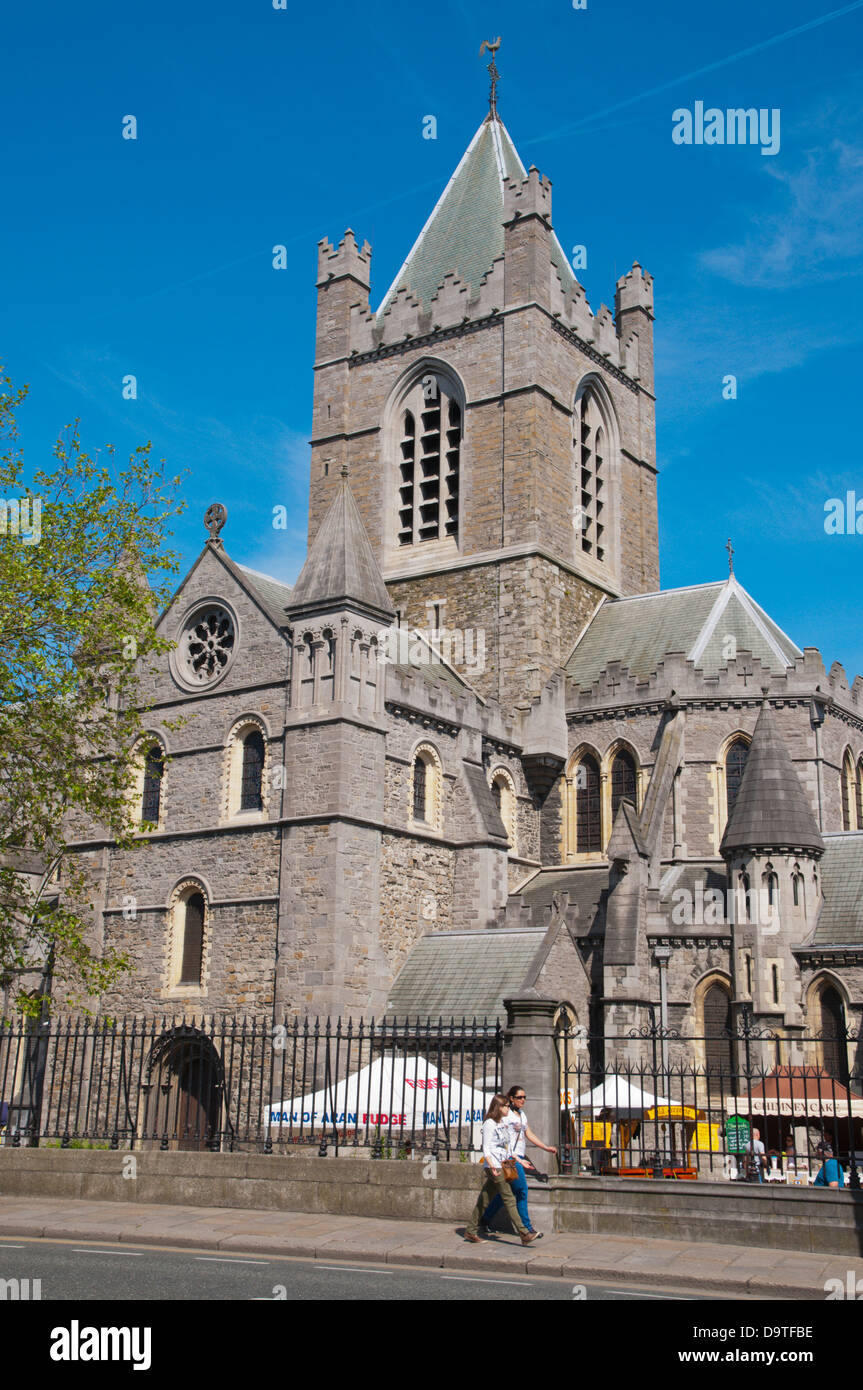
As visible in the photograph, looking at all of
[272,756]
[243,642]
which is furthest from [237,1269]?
[243,642]

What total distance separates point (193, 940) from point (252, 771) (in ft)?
13.0

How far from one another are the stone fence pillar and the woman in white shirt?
1.75 meters

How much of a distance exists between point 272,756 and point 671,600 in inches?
571

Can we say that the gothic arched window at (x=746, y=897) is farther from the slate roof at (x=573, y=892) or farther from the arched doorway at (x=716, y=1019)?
the slate roof at (x=573, y=892)

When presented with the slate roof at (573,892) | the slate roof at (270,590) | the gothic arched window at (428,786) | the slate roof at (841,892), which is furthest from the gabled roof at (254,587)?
the slate roof at (841,892)

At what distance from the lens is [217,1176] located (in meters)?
16.9

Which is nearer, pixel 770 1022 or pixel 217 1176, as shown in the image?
pixel 217 1176

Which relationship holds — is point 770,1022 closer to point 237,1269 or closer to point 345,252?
point 237,1269

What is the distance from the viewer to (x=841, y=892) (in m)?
28.4

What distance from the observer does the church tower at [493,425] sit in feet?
121

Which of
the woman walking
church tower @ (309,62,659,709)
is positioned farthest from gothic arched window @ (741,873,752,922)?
the woman walking

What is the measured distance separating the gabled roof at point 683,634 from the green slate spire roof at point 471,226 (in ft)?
34.9

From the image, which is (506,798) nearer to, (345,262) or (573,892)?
(573,892)

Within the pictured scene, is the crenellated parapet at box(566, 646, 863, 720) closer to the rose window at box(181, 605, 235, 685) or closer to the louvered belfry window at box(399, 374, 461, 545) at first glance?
the louvered belfry window at box(399, 374, 461, 545)
